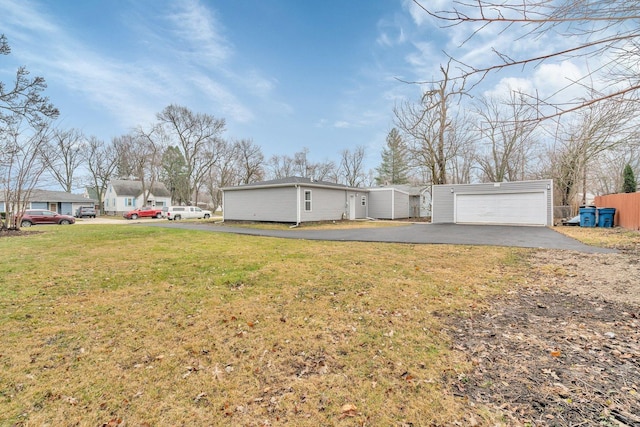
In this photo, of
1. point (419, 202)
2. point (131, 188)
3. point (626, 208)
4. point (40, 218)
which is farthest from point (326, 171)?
point (626, 208)

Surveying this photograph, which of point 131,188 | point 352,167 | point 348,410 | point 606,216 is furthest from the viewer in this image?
point 352,167

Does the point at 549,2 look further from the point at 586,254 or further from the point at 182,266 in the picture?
the point at 586,254

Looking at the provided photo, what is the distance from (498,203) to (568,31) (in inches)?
725

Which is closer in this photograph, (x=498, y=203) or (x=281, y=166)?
(x=498, y=203)

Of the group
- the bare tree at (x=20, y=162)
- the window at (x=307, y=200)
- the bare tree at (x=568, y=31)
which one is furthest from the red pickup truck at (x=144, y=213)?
the bare tree at (x=568, y=31)

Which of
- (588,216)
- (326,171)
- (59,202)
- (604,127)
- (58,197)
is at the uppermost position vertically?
(326,171)

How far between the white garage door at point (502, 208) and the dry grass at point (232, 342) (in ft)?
44.1

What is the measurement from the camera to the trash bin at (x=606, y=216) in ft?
46.7

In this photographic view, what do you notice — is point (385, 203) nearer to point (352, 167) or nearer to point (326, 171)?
point (352, 167)

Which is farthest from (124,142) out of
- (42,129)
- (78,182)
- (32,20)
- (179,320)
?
(179,320)

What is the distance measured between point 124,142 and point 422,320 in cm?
4825

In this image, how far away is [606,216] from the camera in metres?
14.4

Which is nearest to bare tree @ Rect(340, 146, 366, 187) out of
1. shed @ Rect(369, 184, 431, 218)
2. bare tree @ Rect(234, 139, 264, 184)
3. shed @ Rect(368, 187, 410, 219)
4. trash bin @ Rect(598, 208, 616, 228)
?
bare tree @ Rect(234, 139, 264, 184)

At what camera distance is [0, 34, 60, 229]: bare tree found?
9.52m
